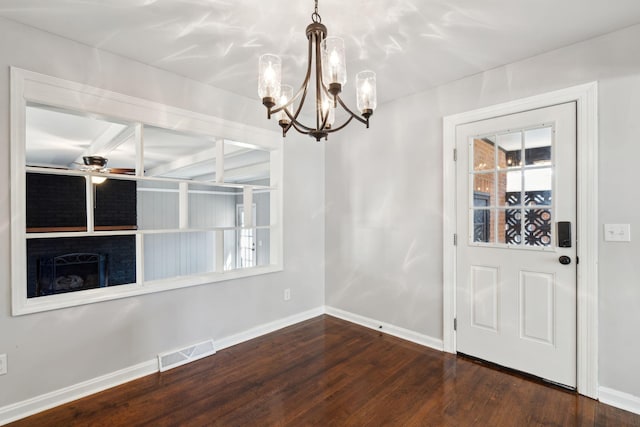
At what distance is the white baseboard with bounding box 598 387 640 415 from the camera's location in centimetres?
200

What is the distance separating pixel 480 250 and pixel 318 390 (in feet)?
5.82

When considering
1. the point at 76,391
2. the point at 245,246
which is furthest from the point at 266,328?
the point at 245,246

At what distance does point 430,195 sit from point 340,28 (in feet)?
5.60

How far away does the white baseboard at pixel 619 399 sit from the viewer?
1996mm

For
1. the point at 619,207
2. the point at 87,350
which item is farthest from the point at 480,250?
the point at 87,350

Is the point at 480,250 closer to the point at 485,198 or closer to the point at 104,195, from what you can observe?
the point at 485,198

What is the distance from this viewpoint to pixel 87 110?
7.23 feet

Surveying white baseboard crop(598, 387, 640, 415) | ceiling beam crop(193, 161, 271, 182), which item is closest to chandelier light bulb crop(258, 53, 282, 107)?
white baseboard crop(598, 387, 640, 415)

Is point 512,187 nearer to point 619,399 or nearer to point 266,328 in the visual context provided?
point 619,399

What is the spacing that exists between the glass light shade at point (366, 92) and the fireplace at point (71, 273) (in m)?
3.62

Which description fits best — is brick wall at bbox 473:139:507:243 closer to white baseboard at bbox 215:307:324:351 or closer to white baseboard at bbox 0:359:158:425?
white baseboard at bbox 215:307:324:351

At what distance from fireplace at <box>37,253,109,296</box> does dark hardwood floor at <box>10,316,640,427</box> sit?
78.4 inches

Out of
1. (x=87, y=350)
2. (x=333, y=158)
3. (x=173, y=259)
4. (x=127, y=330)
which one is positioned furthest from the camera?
(x=173, y=259)

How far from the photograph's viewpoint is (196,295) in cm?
282
